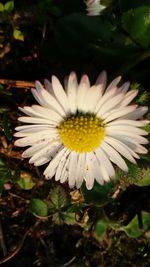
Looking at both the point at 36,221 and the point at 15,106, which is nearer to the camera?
the point at 15,106

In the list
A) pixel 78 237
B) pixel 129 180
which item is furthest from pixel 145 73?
pixel 78 237

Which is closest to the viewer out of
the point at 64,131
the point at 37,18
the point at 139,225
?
the point at 64,131

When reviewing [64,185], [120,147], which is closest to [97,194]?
[64,185]

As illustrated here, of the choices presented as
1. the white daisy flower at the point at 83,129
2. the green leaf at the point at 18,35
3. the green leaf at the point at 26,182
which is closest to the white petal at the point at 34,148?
the white daisy flower at the point at 83,129

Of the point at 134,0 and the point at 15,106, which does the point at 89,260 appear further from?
the point at 134,0

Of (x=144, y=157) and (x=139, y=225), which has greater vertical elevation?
(x=144, y=157)

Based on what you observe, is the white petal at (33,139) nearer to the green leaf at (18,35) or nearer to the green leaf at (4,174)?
the green leaf at (4,174)

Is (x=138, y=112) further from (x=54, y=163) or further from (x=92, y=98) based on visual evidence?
(x=54, y=163)
